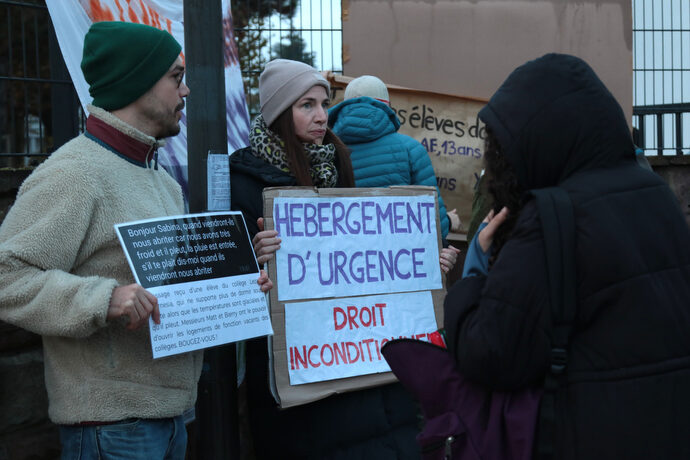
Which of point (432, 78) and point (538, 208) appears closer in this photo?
point (538, 208)

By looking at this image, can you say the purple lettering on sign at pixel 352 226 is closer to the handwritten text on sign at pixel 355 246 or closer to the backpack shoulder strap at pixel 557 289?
the handwritten text on sign at pixel 355 246

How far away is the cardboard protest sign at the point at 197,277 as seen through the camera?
2285 mm

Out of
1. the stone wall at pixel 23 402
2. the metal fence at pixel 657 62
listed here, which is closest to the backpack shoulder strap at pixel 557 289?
the stone wall at pixel 23 402

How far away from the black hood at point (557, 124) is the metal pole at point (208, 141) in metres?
1.19

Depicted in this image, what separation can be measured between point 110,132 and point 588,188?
56.4 inches

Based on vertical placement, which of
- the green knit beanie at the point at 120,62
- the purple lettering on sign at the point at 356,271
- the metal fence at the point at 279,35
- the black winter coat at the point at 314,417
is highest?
the metal fence at the point at 279,35

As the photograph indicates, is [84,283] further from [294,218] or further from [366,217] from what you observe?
[366,217]

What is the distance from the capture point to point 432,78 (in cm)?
789

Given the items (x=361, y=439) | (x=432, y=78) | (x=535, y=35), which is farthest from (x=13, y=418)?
(x=535, y=35)

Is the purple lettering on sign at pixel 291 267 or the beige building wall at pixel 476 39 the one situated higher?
the beige building wall at pixel 476 39

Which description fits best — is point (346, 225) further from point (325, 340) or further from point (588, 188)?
point (588, 188)

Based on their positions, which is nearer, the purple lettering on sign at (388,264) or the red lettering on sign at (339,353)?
the red lettering on sign at (339,353)

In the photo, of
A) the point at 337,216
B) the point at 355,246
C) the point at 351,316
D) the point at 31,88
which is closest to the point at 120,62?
the point at 337,216

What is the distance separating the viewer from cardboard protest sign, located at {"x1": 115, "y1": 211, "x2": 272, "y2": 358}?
2285mm
